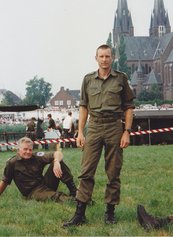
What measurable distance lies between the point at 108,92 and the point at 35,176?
211cm

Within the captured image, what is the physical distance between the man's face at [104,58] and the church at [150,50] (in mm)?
124040

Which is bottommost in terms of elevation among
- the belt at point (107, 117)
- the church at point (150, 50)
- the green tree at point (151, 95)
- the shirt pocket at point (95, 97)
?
the belt at point (107, 117)

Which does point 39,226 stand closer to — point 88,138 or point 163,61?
point 88,138

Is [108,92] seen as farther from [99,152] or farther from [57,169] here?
[57,169]

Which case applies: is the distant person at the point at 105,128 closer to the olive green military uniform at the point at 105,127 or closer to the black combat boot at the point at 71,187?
the olive green military uniform at the point at 105,127

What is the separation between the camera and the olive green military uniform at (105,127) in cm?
555

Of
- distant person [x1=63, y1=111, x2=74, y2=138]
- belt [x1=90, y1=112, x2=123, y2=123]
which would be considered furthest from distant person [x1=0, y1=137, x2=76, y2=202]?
distant person [x1=63, y1=111, x2=74, y2=138]

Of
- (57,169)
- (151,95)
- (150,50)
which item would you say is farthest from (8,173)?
(150,50)

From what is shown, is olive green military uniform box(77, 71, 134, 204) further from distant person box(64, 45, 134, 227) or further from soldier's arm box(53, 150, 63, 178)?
soldier's arm box(53, 150, 63, 178)

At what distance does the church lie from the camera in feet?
447

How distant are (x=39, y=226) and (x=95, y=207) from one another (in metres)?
1.11

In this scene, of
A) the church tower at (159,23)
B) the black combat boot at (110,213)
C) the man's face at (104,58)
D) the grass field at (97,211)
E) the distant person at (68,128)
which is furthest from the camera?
the church tower at (159,23)

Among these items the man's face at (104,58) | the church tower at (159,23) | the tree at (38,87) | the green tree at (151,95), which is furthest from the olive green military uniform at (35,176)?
the church tower at (159,23)

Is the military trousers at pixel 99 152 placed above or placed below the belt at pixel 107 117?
below
